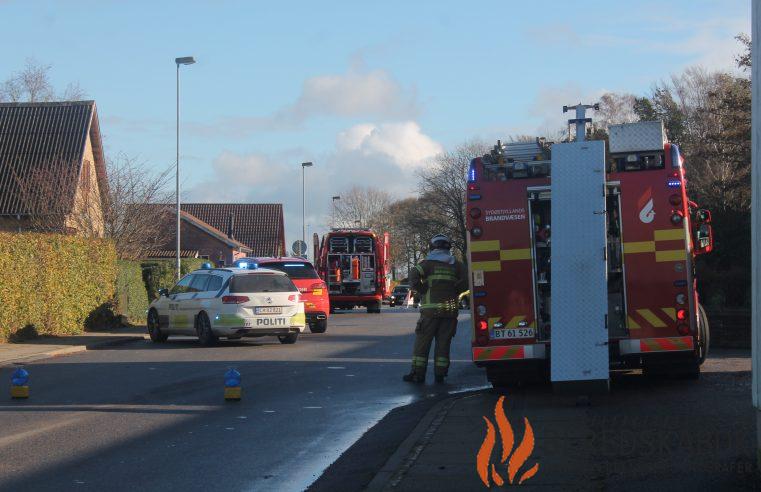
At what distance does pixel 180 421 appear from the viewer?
11.4m

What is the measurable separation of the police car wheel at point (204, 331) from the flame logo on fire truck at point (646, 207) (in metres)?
11.7

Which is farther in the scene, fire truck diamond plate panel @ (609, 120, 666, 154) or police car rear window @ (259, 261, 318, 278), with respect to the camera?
police car rear window @ (259, 261, 318, 278)

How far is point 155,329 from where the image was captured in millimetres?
24203

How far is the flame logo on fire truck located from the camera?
40.1 ft

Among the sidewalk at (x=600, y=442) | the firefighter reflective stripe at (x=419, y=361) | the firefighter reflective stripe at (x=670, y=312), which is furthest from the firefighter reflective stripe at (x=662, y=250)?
the firefighter reflective stripe at (x=419, y=361)

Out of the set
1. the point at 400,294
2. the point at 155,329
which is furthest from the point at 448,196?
the point at 155,329

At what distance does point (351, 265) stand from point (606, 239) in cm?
2803

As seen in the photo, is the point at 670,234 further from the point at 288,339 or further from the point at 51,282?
the point at 51,282

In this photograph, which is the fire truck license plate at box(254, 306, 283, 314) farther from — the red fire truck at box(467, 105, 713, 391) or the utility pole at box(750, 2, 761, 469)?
the utility pole at box(750, 2, 761, 469)

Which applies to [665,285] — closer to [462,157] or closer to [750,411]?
[750,411]

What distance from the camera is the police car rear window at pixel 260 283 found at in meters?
21.8

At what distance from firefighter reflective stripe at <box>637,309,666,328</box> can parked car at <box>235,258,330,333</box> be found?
1465 centimetres

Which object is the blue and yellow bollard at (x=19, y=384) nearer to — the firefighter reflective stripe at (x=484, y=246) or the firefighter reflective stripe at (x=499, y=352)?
the firefighter reflective stripe at (x=499, y=352)

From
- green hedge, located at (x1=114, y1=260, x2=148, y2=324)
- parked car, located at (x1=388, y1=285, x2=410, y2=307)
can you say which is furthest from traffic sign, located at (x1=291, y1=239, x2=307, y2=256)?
parked car, located at (x1=388, y1=285, x2=410, y2=307)
